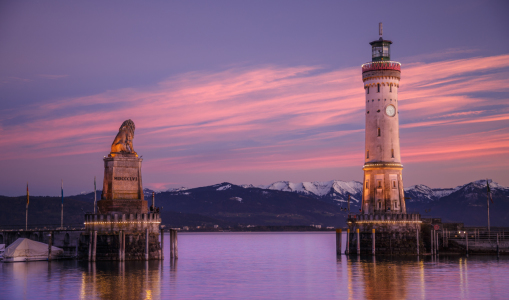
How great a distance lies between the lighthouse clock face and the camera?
318 ft

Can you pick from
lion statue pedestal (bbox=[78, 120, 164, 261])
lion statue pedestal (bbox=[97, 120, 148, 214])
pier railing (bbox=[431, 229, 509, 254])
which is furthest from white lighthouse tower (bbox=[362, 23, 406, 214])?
lion statue pedestal (bbox=[97, 120, 148, 214])

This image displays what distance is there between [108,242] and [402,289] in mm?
36782

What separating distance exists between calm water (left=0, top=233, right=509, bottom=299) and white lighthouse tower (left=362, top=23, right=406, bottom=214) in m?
8.79

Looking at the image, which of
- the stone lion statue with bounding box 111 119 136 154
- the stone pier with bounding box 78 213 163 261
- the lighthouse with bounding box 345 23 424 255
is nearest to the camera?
the stone pier with bounding box 78 213 163 261

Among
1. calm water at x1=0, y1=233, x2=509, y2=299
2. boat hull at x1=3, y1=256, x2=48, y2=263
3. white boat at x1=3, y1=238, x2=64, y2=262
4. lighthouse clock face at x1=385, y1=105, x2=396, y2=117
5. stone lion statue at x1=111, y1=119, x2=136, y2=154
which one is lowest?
calm water at x1=0, y1=233, x2=509, y2=299

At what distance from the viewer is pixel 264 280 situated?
74688 mm

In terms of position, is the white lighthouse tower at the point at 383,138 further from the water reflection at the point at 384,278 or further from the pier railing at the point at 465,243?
the water reflection at the point at 384,278

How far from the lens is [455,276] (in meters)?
73.6

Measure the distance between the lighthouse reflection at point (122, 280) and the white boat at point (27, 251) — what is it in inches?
434

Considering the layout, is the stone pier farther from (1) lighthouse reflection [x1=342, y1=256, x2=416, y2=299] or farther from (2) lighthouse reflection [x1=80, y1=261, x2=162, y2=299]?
(1) lighthouse reflection [x1=342, y1=256, x2=416, y2=299]

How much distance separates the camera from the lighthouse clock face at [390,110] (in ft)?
318

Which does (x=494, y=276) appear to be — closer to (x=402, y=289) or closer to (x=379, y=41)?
(x=402, y=289)

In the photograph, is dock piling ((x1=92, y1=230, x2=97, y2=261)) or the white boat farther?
the white boat

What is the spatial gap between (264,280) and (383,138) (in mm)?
31903
